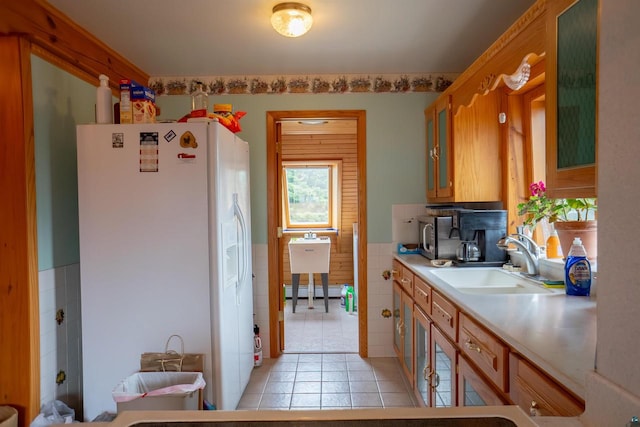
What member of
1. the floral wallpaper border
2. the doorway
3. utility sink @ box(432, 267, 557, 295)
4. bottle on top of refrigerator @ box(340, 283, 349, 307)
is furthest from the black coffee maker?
bottle on top of refrigerator @ box(340, 283, 349, 307)

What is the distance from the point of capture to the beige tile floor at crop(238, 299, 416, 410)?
2.60 meters

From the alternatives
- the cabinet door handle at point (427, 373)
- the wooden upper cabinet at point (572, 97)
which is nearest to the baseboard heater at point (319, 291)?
the cabinet door handle at point (427, 373)

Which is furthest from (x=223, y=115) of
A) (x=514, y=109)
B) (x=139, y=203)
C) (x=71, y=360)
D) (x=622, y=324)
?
(x=622, y=324)

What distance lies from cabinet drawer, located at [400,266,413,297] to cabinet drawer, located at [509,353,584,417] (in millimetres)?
1366

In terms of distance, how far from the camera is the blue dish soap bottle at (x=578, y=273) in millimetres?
1649

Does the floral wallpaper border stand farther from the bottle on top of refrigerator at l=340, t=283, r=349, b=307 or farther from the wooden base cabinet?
the bottle on top of refrigerator at l=340, t=283, r=349, b=307

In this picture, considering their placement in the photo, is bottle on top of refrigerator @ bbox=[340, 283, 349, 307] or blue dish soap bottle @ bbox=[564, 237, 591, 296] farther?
bottle on top of refrigerator @ bbox=[340, 283, 349, 307]

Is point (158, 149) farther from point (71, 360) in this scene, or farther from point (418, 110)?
point (418, 110)

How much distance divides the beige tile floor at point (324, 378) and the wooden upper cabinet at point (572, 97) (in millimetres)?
1795

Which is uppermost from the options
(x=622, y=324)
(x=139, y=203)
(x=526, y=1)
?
(x=526, y=1)

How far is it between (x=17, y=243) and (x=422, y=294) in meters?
2.04

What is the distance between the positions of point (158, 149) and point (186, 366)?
1091 mm

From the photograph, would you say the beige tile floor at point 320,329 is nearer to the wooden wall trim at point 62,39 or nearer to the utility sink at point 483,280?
the utility sink at point 483,280

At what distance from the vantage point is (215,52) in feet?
8.73
